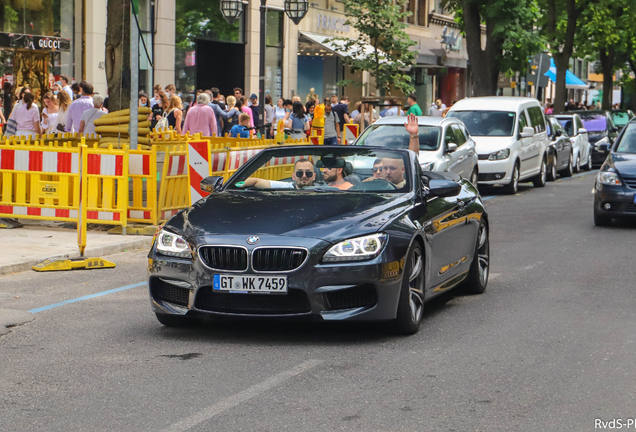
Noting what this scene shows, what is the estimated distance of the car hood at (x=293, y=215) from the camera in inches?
273

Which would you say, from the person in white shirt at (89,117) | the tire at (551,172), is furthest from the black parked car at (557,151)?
the person in white shirt at (89,117)

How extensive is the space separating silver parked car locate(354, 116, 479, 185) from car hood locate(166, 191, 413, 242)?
926 cm

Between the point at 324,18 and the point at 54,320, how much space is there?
34.5 meters

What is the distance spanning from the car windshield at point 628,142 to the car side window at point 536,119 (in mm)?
6896

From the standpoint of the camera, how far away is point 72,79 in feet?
90.0

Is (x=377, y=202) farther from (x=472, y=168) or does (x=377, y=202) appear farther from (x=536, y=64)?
(x=536, y=64)

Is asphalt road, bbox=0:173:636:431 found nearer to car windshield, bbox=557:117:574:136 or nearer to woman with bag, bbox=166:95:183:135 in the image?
woman with bag, bbox=166:95:183:135

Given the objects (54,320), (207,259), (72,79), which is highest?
(72,79)

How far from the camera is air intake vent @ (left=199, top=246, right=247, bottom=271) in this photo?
6.81 meters

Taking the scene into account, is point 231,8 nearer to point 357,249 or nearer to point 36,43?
point 36,43

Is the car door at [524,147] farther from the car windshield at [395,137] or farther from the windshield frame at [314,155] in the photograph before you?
the windshield frame at [314,155]

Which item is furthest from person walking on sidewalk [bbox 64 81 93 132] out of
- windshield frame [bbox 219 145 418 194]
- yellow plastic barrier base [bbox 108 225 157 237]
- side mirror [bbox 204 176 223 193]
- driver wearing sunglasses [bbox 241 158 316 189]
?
driver wearing sunglasses [bbox 241 158 316 189]

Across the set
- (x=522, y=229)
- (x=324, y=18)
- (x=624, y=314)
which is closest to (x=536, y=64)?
(x=324, y=18)

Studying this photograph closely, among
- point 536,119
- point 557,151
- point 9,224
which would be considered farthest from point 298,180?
point 557,151
